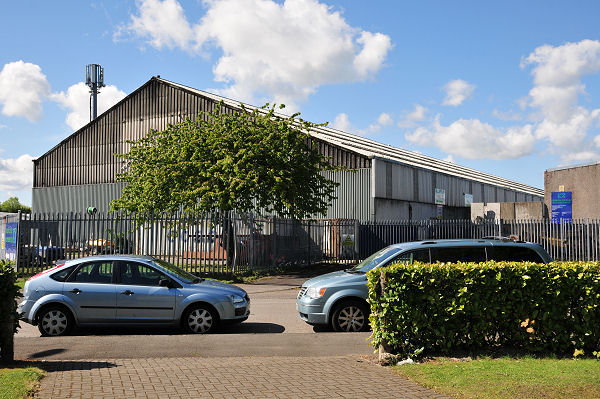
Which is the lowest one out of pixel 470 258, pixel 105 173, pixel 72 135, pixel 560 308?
pixel 560 308

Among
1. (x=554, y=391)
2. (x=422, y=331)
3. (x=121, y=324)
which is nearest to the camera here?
(x=554, y=391)

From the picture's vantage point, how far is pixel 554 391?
591 cm

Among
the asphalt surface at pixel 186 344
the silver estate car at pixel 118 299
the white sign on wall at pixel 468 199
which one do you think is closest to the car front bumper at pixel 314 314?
the asphalt surface at pixel 186 344

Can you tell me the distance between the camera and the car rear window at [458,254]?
32.6ft

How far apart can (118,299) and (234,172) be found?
1348 centimetres

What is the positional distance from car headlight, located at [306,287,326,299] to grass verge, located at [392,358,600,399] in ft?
9.11

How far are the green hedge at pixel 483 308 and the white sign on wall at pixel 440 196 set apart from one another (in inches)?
1264

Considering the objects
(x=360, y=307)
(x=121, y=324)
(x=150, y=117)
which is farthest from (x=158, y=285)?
(x=150, y=117)

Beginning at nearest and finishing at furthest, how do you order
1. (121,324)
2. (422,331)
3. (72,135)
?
1. (422,331)
2. (121,324)
3. (72,135)

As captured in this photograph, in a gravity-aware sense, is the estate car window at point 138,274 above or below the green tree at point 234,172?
below

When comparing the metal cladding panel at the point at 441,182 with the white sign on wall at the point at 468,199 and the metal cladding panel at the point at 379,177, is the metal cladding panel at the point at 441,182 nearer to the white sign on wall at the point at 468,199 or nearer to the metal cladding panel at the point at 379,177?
the white sign on wall at the point at 468,199

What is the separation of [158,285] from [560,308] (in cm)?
654

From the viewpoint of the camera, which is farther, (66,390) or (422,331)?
(422,331)

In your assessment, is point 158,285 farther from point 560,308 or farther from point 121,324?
point 560,308
